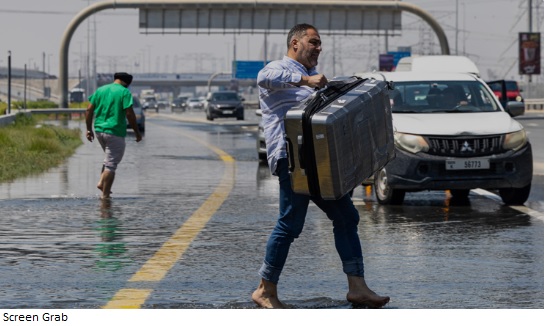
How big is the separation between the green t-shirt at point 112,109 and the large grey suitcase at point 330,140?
9.12 m

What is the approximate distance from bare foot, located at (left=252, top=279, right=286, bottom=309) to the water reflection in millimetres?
2166

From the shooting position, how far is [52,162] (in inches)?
1019

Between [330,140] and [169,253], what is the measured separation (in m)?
3.63

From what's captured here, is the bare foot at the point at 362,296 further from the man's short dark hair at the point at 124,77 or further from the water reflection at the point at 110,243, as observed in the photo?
the man's short dark hair at the point at 124,77

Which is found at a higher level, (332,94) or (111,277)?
(332,94)

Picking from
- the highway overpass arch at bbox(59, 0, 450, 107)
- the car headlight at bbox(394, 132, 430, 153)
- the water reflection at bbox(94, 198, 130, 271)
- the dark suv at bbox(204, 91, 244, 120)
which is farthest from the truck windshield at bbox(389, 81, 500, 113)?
the highway overpass arch at bbox(59, 0, 450, 107)

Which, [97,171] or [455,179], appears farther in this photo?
[97,171]

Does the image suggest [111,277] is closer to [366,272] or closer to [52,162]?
[366,272]

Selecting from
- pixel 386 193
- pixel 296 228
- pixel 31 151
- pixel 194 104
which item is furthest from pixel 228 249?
pixel 194 104

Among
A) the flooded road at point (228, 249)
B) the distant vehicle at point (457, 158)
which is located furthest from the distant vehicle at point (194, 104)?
the distant vehicle at point (457, 158)

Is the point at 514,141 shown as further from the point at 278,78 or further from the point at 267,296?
the point at 267,296

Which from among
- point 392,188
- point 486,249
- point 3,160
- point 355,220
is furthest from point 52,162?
point 355,220

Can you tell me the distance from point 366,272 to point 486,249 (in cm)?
189

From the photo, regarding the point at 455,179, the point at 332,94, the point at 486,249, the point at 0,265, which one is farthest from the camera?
the point at 455,179
